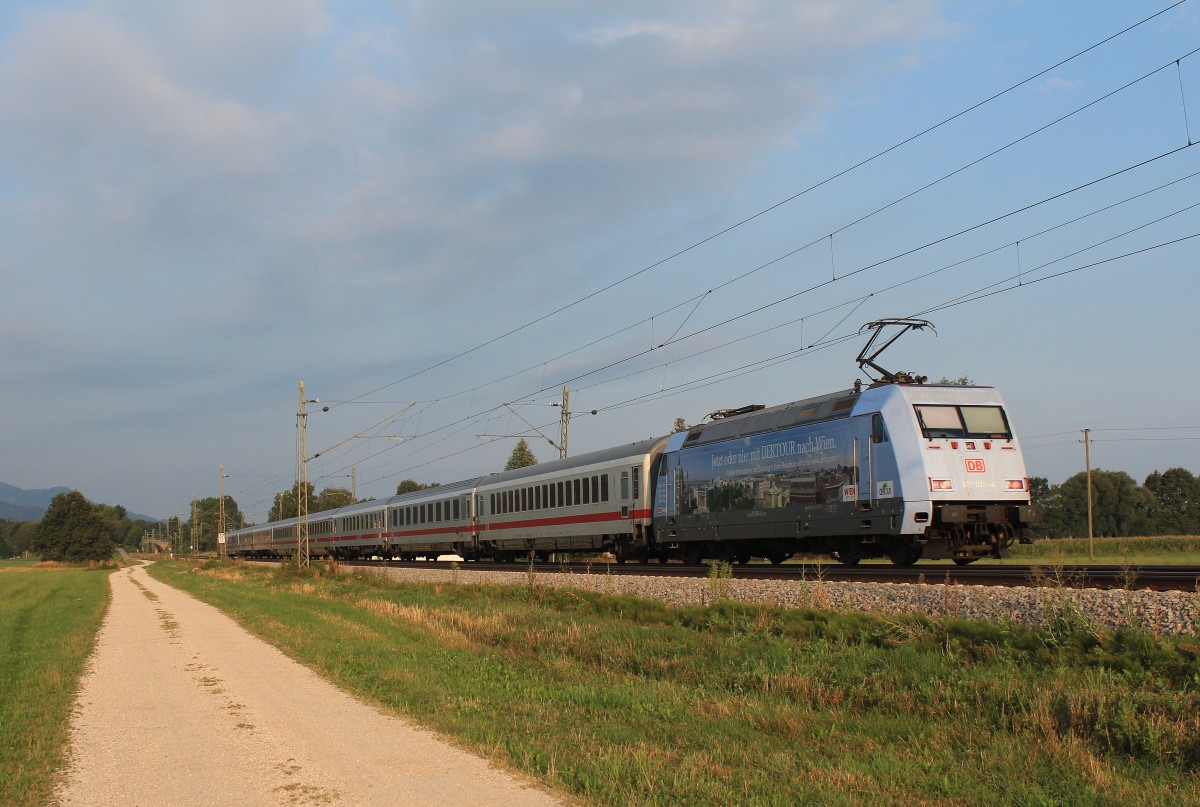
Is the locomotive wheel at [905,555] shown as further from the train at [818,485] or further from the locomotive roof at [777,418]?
the locomotive roof at [777,418]

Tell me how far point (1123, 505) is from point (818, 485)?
9603 cm

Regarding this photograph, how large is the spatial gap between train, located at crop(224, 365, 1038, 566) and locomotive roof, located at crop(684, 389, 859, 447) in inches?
1.9

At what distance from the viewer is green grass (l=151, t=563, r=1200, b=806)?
7.34 m

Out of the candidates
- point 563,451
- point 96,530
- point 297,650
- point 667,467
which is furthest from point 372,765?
point 96,530

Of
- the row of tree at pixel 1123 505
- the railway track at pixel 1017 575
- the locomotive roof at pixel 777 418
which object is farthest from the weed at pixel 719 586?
the row of tree at pixel 1123 505

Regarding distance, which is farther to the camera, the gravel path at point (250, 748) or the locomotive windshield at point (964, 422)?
the locomotive windshield at point (964, 422)

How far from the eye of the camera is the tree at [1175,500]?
10119 centimetres

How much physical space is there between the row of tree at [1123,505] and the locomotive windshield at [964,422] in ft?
282

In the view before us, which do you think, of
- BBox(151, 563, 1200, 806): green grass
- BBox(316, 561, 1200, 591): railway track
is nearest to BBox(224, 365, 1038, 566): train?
BBox(316, 561, 1200, 591): railway track

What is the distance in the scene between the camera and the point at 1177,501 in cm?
10588

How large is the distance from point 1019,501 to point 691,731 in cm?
1394

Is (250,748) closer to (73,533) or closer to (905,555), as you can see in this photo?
(905,555)

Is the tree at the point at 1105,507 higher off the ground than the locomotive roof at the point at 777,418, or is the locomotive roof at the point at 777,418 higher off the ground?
the locomotive roof at the point at 777,418

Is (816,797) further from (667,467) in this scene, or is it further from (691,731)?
(667,467)
